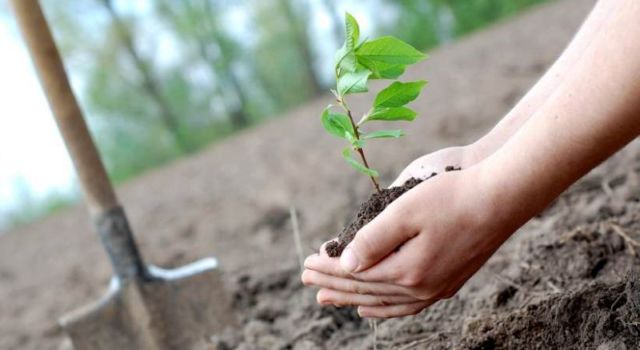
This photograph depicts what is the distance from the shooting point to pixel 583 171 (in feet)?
3.03

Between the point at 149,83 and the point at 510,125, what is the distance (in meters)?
9.32

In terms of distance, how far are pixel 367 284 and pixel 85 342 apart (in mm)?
1318

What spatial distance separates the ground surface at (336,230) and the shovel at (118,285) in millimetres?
153

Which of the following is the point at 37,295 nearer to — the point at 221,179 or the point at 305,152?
the point at 221,179

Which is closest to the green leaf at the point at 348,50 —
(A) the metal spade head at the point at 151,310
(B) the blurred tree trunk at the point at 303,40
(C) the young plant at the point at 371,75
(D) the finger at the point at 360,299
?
(C) the young plant at the point at 371,75

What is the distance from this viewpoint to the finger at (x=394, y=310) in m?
1.05

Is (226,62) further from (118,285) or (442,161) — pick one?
(442,161)

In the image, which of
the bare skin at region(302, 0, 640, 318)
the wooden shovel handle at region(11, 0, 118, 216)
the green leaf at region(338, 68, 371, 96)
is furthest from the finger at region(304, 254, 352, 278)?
the wooden shovel handle at region(11, 0, 118, 216)

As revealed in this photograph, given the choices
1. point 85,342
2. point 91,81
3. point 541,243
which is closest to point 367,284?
point 541,243

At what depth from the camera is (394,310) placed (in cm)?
107

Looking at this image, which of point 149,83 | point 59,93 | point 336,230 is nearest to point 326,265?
point 59,93

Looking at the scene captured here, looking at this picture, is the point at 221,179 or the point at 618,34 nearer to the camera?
the point at 618,34

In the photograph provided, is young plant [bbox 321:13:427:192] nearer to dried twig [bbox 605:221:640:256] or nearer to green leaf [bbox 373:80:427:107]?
green leaf [bbox 373:80:427:107]

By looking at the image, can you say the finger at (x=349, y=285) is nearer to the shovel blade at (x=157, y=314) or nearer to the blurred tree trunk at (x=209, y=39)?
the shovel blade at (x=157, y=314)
